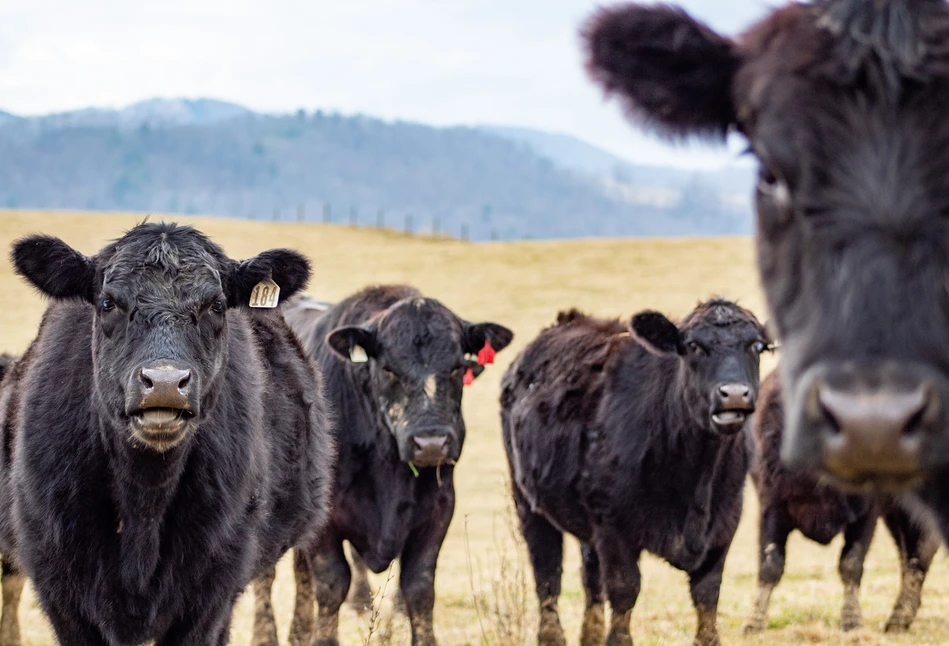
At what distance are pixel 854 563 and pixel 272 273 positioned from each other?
19.1 feet

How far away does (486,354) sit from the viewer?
8266 millimetres

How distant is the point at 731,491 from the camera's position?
7.81 metres

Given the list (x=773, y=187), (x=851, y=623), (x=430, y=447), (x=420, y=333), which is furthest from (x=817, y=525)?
(x=773, y=187)

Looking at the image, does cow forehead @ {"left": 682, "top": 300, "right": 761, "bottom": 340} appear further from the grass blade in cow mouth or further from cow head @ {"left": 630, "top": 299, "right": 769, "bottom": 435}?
the grass blade in cow mouth

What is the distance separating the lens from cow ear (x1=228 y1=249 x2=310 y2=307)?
17.9 feet

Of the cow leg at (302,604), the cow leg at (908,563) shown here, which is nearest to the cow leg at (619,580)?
the cow leg at (302,604)

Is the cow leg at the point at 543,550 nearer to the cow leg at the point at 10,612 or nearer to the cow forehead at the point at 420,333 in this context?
the cow forehead at the point at 420,333

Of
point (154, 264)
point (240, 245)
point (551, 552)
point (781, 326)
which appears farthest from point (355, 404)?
point (240, 245)

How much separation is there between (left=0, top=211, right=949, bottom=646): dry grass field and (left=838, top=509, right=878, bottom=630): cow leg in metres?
0.22

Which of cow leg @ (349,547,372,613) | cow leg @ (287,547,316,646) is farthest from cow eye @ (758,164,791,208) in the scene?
cow leg @ (349,547,372,613)

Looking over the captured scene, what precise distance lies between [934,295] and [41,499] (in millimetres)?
3977

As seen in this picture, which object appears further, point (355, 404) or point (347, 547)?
point (347, 547)

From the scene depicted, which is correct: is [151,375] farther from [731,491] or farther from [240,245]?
[240,245]

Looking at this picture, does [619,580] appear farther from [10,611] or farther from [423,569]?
[10,611]
